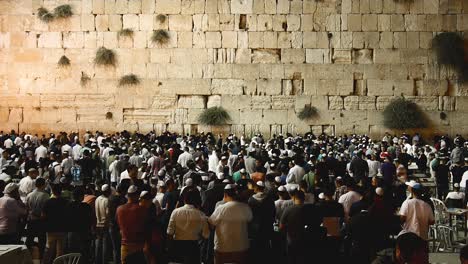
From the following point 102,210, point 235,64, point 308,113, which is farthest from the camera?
point 235,64

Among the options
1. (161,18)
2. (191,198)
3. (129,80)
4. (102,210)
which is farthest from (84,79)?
(191,198)

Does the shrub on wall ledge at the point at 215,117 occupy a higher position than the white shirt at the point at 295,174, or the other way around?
the shrub on wall ledge at the point at 215,117

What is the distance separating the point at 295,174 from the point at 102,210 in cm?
399

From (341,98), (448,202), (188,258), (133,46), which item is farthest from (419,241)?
(133,46)

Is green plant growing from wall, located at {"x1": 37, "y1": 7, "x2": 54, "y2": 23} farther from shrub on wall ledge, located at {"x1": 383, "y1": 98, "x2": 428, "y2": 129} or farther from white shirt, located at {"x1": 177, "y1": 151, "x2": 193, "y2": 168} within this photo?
shrub on wall ledge, located at {"x1": 383, "y1": 98, "x2": 428, "y2": 129}

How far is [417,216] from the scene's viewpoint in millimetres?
7328

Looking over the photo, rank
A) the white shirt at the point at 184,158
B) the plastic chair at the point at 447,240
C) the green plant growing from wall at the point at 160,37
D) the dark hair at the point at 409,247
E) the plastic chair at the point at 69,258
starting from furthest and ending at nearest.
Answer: the green plant growing from wall at the point at 160,37 < the white shirt at the point at 184,158 < the plastic chair at the point at 447,240 < the plastic chair at the point at 69,258 < the dark hair at the point at 409,247

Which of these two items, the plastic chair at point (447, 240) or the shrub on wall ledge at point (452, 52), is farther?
the shrub on wall ledge at point (452, 52)

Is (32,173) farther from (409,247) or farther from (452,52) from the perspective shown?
(452,52)

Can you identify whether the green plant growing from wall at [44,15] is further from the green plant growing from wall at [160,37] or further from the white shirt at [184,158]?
the white shirt at [184,158]

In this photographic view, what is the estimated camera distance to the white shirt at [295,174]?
34.5ft

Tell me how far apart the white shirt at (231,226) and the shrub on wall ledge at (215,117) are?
14193 millimetres

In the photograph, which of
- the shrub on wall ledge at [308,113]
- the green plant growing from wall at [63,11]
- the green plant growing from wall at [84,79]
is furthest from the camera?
the green plant growing from wall at [84,79]

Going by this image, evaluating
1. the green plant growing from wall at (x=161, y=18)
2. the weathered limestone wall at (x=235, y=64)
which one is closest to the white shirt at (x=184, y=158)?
the weathered limestone wall at (x=235, y=64)
